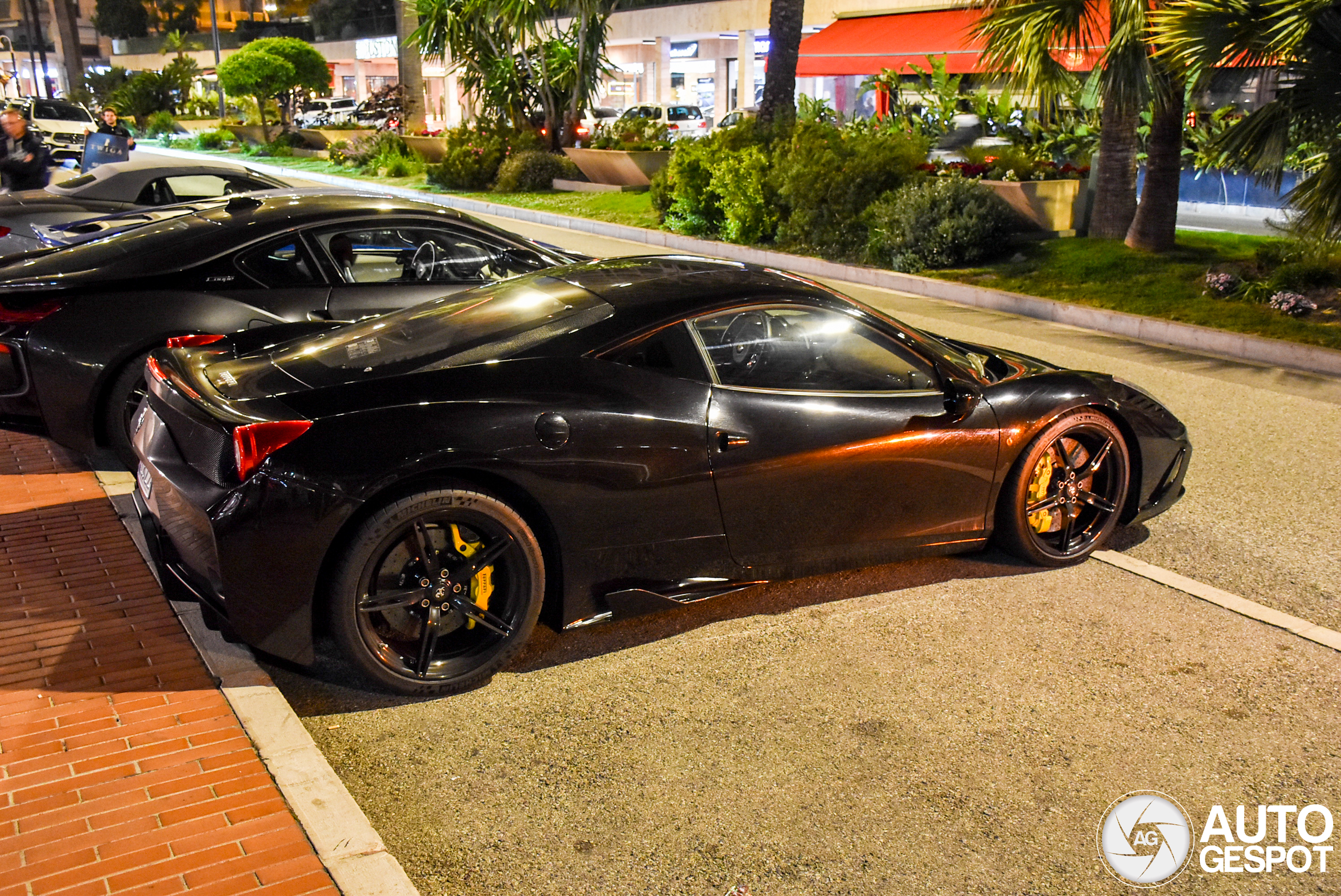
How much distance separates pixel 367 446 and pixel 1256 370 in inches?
345

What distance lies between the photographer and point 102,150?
20125mm

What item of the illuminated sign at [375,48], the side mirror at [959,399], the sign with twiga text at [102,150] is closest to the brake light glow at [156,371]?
the side mirror at [959,399]

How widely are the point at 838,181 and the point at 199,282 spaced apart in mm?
11248

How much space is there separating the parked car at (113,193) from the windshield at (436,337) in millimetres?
5925

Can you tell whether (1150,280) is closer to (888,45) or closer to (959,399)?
(959,399)

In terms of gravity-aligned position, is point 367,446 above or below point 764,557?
above

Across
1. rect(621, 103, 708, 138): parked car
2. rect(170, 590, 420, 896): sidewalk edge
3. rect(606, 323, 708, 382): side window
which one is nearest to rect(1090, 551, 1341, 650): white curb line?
rect(606, 323, 708, 382): side window

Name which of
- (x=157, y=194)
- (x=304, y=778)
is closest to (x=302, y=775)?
(x=304, y=778)

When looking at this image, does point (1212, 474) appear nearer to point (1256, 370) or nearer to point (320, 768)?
point (1256, 370)

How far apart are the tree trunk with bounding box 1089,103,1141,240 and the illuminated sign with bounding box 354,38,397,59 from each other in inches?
2396

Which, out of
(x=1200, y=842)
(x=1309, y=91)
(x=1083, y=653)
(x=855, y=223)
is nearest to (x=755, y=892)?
(x=1200, y=842)

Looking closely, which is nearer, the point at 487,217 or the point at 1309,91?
the point at 1309,91

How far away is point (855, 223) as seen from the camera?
54.0 ft

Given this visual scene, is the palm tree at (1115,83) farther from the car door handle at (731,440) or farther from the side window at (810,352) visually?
the car door handle at (731,440)
